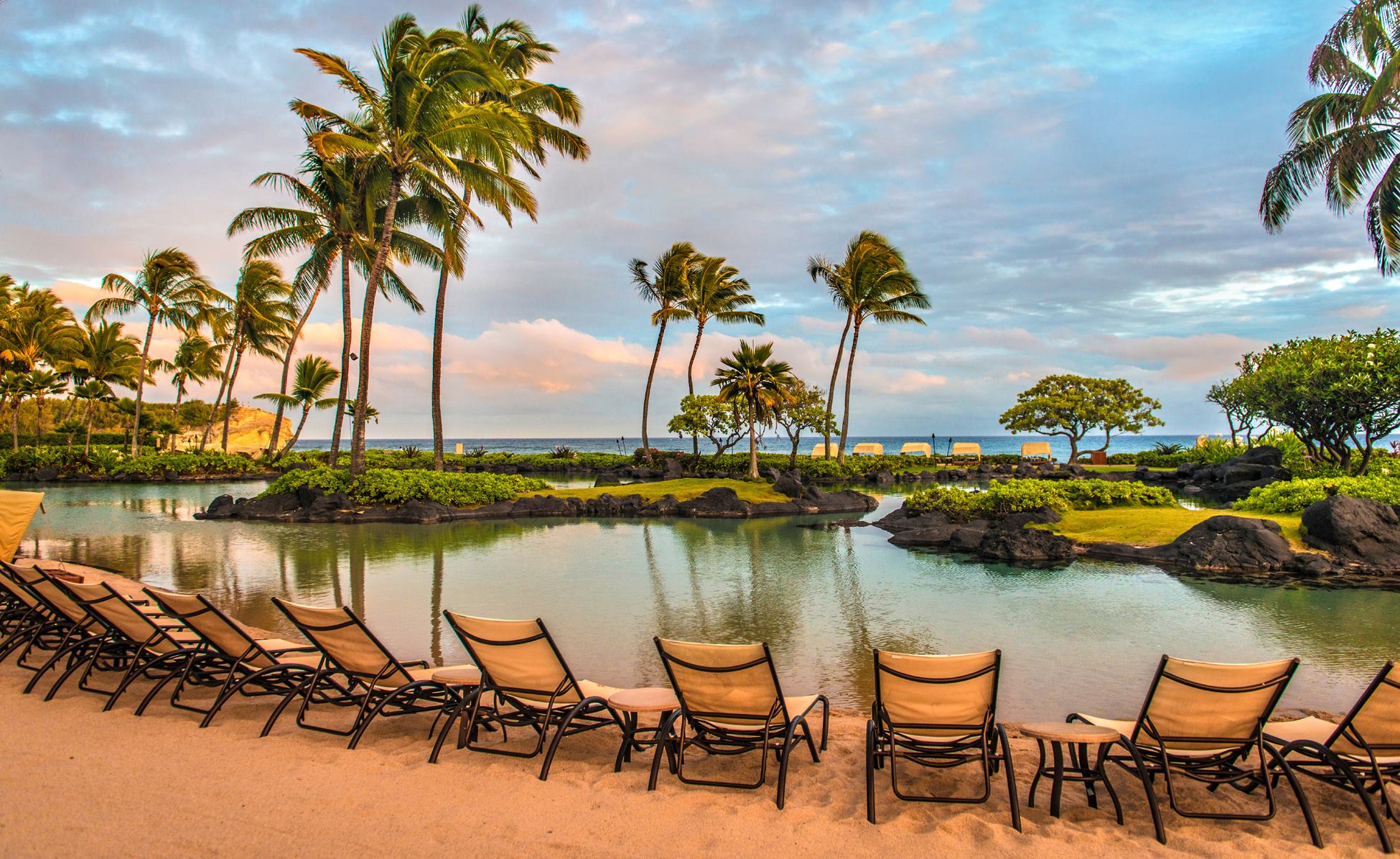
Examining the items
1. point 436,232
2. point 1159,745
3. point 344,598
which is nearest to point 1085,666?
point 1159,745

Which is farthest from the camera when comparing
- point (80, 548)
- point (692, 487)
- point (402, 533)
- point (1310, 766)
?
point (692, 487)

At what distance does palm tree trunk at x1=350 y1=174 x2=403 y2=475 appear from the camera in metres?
19.4

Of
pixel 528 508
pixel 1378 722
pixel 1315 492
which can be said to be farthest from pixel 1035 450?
pixel 1378 722

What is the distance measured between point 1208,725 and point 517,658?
12.0 feet

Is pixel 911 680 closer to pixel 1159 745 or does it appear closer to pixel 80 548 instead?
pixel 1159 745

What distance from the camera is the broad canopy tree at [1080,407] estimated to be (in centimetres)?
4031

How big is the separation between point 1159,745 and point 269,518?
20796 mm

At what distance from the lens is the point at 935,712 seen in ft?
12.4

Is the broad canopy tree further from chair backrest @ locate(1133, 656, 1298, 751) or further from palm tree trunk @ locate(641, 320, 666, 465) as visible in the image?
chair backrest @ locate(1133, 656, 1298, 751)

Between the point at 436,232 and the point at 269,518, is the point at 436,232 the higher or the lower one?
the higher one

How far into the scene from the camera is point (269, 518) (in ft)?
63.6

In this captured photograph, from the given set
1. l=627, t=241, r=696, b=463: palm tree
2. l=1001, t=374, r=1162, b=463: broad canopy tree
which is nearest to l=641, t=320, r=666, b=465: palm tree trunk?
l=627, t=241, r=696, b=463: palm tree

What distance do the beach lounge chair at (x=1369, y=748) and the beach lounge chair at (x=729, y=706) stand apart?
239 cm

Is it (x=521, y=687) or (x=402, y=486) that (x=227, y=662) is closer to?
(x=521, y=687)
